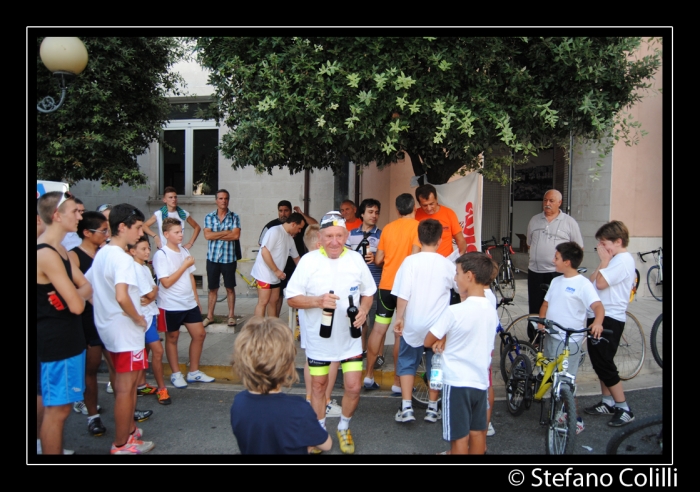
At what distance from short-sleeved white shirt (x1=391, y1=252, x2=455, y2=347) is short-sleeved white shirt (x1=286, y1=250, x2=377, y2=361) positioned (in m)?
0.53

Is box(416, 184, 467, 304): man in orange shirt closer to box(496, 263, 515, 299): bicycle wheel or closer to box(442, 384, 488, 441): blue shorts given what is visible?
box(442, 384, 488, 441): blue shorts

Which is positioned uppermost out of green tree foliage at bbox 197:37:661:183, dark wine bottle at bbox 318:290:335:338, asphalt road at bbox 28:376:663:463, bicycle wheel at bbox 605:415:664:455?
green tree foliage at bbox 197:37:661:183

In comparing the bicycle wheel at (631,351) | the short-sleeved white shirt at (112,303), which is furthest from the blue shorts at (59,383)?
the bicycle wheel at (631,351)

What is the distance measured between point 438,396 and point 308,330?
1603mm

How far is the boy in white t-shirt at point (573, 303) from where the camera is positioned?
169 inches

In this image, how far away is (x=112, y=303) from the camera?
396 centimetres

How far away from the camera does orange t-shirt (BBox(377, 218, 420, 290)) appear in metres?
5.11

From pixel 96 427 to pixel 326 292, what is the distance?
7.60 ft

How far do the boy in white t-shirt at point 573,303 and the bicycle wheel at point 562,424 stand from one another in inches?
22.3

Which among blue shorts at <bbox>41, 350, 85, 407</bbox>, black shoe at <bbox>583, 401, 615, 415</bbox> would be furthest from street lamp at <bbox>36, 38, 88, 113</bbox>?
black shoe at <bbox>583, 401, 615, 415</bbox>

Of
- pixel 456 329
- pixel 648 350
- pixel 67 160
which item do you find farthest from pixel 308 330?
pixel 67 160

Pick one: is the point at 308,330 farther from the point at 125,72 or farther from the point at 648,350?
the point at 125,72

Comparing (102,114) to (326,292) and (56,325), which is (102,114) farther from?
(326,292)

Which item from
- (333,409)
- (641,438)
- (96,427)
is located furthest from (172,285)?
(641,438)
